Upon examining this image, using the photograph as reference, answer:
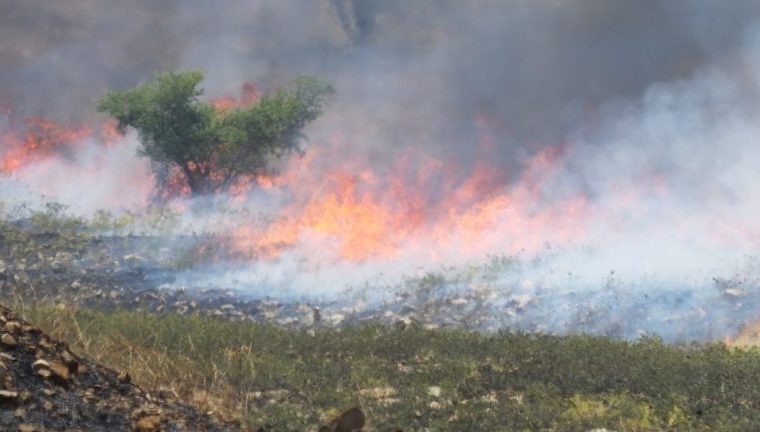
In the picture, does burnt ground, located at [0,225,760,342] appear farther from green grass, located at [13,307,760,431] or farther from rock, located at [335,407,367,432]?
rock, located at [335,407,367,432]

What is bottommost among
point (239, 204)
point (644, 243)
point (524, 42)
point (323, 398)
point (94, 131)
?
point (323, 398)

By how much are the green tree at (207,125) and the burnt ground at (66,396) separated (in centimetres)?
2340

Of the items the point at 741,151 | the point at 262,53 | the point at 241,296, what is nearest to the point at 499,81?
the point at 741,151

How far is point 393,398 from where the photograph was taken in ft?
34.6

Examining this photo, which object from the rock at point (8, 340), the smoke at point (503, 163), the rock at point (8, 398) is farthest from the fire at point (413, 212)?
the rock at point (8, 398)

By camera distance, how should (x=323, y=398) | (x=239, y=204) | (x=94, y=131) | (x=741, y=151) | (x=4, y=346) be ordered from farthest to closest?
(x=94, y=131) → (x=239, y=204) → (x=741, y=151) → (x=323, y=398) → (x=4, y=346)

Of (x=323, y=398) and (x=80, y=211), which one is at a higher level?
(x=80, y=211)

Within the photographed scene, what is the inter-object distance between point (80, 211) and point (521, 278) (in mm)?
A: 19700

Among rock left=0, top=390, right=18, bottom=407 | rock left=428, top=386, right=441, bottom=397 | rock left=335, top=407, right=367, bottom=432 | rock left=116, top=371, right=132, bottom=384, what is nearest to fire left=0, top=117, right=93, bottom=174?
rock left=428, top=386, right=441, bottom=397

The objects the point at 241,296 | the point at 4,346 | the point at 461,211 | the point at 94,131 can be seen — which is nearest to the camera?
the point at 4,346

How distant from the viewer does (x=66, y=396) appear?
6.86 metres

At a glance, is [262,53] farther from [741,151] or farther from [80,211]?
[741,151]

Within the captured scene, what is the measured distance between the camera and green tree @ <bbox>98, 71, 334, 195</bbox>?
30.9 meters

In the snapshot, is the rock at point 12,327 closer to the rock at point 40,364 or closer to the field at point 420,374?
the rock at point 40,364
